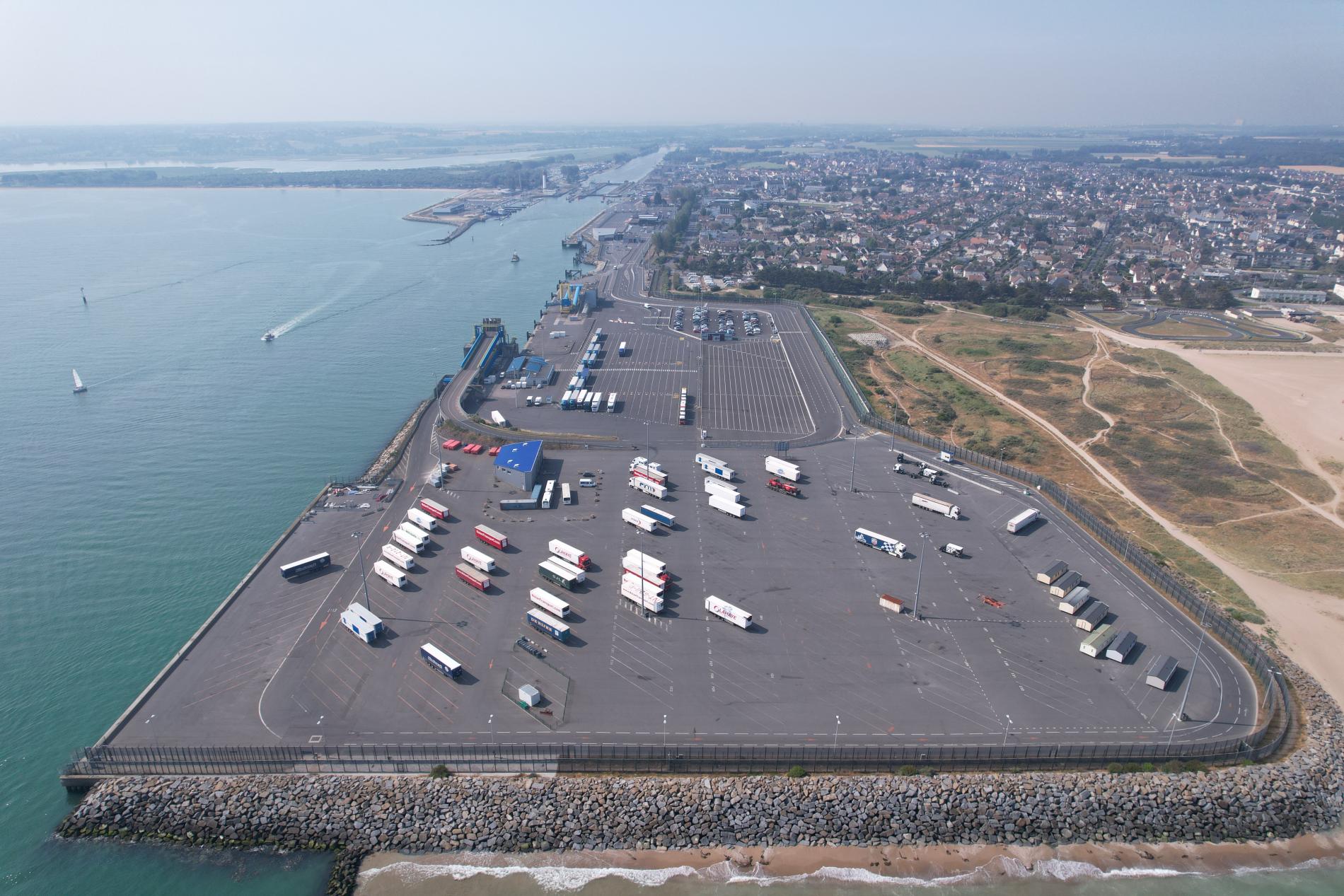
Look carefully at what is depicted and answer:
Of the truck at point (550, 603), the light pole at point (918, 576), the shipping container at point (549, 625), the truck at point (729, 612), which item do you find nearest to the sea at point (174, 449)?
the shipping container at point (549, 625)

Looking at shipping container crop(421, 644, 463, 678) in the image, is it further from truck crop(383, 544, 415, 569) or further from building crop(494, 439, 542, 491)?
building crop(494, 439, 542, 491)

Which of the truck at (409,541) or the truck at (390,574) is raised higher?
the truck at (409,541)

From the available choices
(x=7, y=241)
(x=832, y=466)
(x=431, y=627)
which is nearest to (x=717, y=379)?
(x=832, y=466)

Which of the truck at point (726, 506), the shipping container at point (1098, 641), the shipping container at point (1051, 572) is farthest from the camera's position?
the truck at point (726, 506)

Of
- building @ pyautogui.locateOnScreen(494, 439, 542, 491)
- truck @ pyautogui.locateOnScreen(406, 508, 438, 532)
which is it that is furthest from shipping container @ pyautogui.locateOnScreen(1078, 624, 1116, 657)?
truck @ pyautogui.locateOnScreen(406, 508, 438, 532)

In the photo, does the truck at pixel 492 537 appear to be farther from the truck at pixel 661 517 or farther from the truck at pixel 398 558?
the truck at pixel 661 517

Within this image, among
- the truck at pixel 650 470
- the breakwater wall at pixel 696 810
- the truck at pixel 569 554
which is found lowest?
the breakwater wall at pixel 696 810
